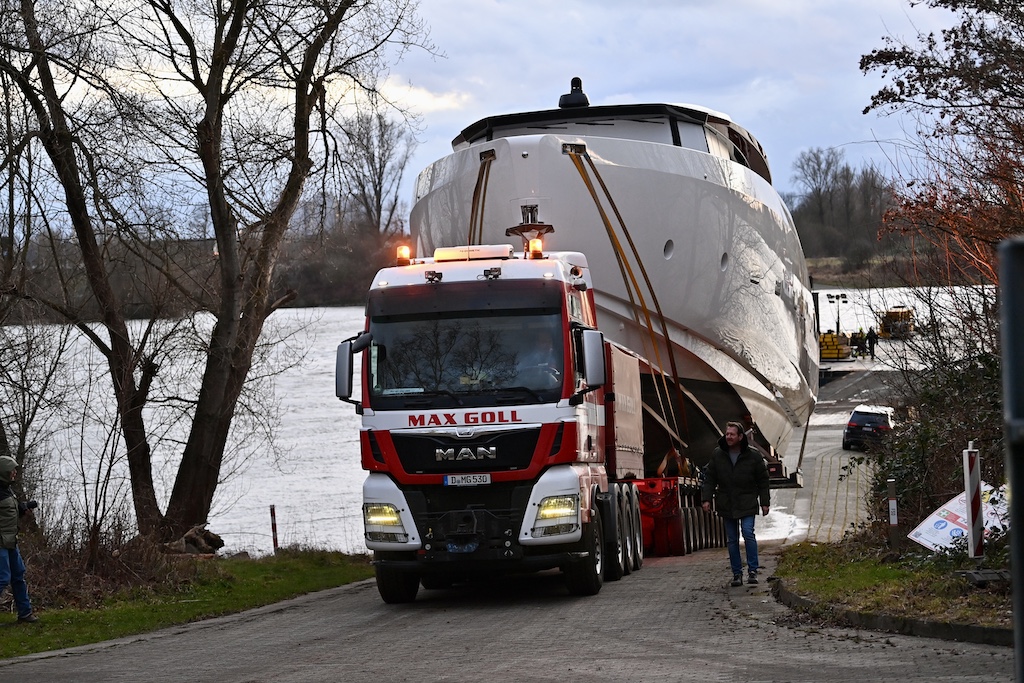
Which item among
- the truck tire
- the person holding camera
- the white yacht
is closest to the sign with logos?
the truck tire

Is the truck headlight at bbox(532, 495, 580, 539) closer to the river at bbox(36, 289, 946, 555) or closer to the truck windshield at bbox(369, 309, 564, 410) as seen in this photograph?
the truck windshield at bbox(369, 309, 564, 410)

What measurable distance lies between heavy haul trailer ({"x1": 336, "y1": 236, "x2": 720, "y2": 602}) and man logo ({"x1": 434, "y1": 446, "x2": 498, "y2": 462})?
0.01 meters

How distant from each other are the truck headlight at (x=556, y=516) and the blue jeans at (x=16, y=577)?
491cm

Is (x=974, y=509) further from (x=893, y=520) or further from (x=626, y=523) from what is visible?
(x=626, y=523)

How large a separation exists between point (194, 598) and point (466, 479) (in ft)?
14.8

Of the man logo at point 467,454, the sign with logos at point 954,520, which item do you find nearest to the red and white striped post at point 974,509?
the sign with logos at point 954,520

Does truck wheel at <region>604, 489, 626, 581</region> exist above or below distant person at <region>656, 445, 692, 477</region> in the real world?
below

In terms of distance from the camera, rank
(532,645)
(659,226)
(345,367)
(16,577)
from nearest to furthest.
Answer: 1. (532,645)
2. (16,577)
3. (345,367)
4. (659,226)

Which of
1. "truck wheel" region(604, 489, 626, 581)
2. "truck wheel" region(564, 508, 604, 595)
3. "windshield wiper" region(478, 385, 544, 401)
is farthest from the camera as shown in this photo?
"truck wheel" region(604, 489, 626, 581)

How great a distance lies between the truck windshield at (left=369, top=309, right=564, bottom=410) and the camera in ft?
41.9

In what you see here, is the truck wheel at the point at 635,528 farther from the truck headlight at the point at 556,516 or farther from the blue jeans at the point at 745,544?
the truck headlight at the point at 556,516

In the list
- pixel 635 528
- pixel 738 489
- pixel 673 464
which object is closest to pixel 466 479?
pixel 738 489

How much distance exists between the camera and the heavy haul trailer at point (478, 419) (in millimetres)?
12617

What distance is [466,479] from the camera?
12625mm
